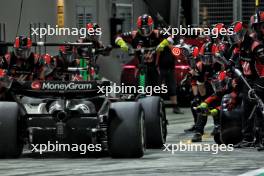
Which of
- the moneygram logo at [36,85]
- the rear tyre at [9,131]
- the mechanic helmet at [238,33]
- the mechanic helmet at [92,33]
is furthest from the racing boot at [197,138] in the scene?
the mechanic helmet at [92,33]

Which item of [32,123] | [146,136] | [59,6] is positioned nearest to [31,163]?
[32,123]

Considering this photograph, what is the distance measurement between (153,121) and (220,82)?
6.18ft

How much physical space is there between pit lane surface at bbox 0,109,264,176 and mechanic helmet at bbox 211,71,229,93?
1668 mm

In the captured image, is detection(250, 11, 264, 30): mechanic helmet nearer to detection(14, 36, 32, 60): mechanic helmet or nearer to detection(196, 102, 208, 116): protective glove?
detection(196, 102, 208, 116): protective glove

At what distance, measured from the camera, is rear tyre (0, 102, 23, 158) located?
13.6 meters

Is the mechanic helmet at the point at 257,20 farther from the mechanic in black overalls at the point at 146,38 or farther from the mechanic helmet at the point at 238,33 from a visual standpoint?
the mechanic in black overalls at the point at 146,38

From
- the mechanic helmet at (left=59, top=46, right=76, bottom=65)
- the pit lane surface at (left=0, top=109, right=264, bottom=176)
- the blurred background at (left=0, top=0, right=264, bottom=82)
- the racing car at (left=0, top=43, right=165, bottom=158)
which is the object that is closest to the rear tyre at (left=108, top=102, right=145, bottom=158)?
the racing car at (left=0, top=43, right=165, bottom=158)

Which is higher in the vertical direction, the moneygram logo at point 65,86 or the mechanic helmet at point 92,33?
the mechanic helmet at point 92,33

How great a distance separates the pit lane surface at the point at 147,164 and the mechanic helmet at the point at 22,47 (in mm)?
1632

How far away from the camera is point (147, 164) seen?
12961mm

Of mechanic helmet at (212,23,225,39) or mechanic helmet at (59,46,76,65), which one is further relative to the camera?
mechanic helmet at (59,46,76,65)

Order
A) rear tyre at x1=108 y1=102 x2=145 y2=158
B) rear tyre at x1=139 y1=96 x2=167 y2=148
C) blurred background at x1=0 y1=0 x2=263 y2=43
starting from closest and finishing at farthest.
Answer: rear tyre at x1=108 y1=102 x2=145 y2=158 < rear tyre at x1=139 y1=96 x2=167 y2=148 < blurred background at x1=0 y1=0 x2=263 y2=43

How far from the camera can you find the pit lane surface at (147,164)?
1215 cm

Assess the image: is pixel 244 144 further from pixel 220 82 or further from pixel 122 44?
pixel 122 44
